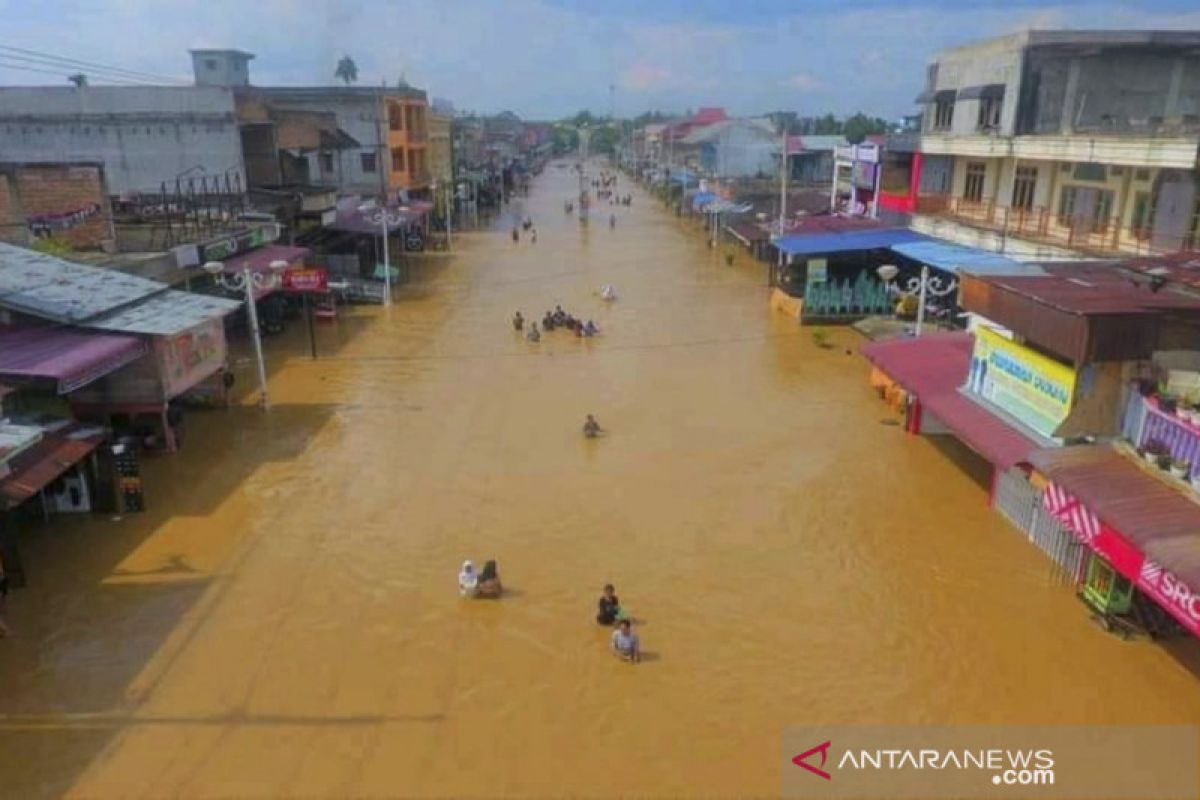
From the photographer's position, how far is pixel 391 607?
531 inches

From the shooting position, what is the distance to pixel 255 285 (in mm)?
26531

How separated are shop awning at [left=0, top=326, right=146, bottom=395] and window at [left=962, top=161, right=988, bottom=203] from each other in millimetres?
29549

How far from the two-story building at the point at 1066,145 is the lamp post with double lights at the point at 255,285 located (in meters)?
23.0

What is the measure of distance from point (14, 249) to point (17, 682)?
1351cm

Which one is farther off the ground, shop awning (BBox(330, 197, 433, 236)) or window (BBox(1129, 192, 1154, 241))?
window (BBox(1129, 192, 1154, 241))

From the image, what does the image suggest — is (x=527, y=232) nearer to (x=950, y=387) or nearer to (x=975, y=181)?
(x=975, y=181)

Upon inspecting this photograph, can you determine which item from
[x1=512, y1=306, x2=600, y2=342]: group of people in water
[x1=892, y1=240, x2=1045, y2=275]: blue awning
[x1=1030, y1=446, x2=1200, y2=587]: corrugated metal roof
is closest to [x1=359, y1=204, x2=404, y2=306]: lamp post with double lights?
[x1=512, y1=306, x2=600, y2=342]: group of people in water

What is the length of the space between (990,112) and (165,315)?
29.0 m

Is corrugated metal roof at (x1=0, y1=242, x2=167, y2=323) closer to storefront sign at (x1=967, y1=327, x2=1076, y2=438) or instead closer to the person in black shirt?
the person in black shirt

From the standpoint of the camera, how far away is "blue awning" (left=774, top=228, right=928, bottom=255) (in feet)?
111

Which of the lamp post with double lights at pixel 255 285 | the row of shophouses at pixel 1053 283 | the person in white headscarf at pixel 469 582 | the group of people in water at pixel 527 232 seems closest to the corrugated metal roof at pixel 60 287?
the lamp post with double lights at pixel 255 285

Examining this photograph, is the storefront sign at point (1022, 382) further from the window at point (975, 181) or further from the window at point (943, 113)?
the window at point (943, 113)

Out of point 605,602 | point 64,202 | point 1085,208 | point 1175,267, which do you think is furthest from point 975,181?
point 64,202

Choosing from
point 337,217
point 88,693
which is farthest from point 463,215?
point 88,693
